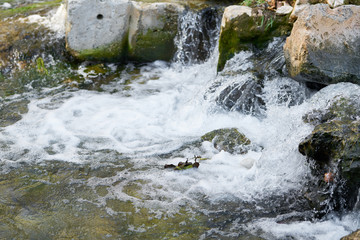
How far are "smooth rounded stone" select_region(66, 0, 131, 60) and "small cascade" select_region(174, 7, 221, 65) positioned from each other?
1.05 metres

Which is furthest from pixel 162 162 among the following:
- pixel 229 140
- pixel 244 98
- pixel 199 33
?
pixel 199 33

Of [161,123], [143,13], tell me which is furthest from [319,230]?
[143,13]

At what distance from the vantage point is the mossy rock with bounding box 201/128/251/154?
4722mm

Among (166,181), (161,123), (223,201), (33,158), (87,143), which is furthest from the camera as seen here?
(161,123)

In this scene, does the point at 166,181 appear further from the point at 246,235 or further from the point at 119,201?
the point at 246,235

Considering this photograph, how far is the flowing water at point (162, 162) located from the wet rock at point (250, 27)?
0.18 metres

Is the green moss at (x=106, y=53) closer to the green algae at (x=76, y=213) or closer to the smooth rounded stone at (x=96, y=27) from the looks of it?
the smooth rounded stone at (x=96, y=27)

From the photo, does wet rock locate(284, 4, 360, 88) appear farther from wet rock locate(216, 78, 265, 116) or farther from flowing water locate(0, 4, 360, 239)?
wet rock locate(216, 78, 265, 116)

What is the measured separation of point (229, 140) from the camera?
15.8 ft

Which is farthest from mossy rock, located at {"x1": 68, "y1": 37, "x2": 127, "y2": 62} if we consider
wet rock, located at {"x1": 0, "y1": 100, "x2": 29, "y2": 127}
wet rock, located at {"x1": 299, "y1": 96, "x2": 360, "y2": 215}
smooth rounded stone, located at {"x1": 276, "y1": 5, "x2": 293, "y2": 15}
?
wet rock, located at {"x1": 299, "y1": 96, "x2": 360, "y2": 215}

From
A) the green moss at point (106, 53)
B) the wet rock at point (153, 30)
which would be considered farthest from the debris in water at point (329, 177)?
the green moss at point (106, 53)

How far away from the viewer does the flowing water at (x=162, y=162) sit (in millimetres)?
3480

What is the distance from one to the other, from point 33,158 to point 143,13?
142 inches

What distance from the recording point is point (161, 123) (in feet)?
18.3
